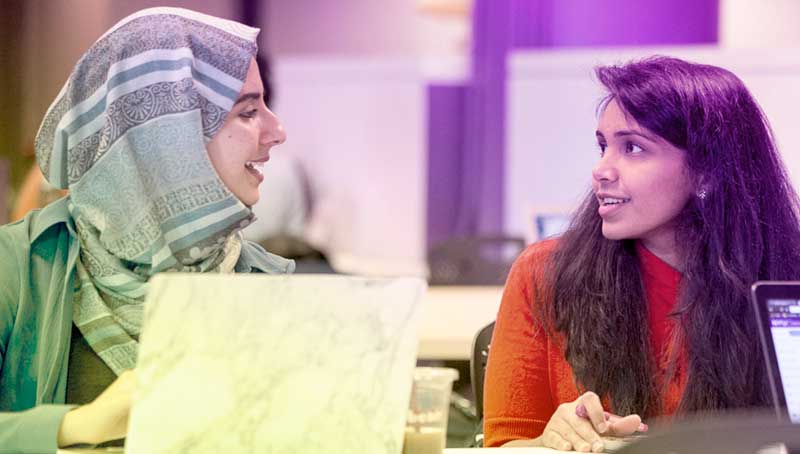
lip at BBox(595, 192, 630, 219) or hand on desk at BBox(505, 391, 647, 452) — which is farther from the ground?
lip at BBox(595, 192, 630, 219)

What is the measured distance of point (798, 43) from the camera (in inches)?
224

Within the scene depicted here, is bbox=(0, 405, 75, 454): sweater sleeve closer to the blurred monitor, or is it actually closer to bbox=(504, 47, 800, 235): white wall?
the blurred monitor

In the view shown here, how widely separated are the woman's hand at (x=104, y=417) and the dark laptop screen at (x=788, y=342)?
81cm

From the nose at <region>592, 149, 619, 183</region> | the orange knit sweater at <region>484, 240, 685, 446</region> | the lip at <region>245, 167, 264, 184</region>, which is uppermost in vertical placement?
the lip at <region>245, 167, 264, 184</region>

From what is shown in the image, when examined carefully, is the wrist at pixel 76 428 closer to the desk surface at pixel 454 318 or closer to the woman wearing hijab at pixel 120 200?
the woman wearing hijab at pixel 120 200

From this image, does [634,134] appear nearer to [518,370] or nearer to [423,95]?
[518,370]

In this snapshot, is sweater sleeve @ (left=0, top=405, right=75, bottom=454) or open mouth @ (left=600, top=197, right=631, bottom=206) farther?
open mouth @ (left=600, top=197, right=631, bottom=206)

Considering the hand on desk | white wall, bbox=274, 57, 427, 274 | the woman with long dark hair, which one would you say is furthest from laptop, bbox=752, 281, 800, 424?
white wall, bbox=274, 57, 427, 274

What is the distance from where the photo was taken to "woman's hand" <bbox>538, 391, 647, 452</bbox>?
1.57m

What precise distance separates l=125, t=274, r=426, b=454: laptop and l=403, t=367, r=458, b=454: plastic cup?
→ 0.05 meters

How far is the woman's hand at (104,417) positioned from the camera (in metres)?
1.25

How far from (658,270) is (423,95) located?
448cm

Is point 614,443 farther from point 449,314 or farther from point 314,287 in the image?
point 449,314

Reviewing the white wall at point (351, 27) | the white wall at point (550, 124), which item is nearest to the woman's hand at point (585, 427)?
the white wall at point (550, 124)
